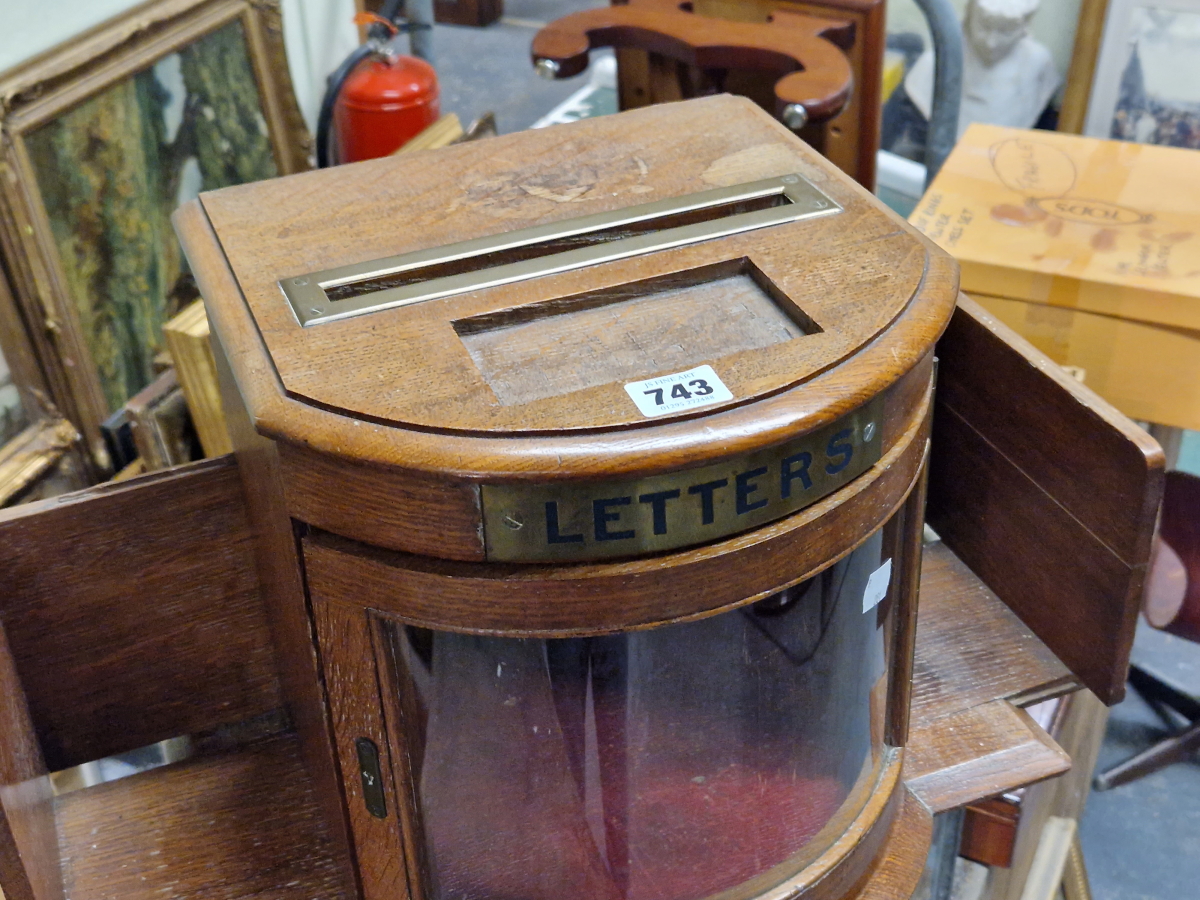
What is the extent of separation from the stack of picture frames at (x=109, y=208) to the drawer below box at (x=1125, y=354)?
3.54 feet

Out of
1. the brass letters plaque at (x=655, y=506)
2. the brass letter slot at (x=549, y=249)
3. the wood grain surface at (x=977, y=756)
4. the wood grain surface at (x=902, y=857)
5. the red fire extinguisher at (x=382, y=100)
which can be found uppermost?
the brass letter slot at (x=549, y=249)

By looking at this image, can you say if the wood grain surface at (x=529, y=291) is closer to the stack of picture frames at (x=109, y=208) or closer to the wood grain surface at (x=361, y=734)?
the wood grain surface at (x=361, y=734)

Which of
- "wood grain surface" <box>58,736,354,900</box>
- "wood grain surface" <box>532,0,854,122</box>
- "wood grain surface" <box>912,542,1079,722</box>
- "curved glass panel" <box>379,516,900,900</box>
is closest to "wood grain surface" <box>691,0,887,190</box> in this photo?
"wood grain surface" <box>532,0,854,122</box>

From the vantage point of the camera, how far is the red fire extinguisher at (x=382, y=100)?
82.9 inches

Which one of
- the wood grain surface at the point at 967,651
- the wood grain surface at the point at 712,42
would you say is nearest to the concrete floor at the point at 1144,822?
the wood grain surface at the point at 967,651

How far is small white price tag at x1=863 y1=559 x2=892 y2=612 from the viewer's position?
0.82 meters

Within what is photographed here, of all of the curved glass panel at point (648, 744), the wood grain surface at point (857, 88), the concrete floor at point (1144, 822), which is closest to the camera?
the curved glass panel at point (648, 744)

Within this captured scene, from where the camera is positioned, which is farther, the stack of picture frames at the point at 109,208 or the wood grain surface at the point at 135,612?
the stack of picture frames at the point at 109,208

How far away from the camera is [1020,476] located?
102 centimetres

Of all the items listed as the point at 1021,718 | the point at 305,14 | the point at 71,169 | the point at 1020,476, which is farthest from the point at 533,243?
the point at 305,14

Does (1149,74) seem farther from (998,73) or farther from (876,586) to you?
(876,586)

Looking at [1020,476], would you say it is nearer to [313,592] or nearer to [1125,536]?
[1125,536]

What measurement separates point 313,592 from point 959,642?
64cm

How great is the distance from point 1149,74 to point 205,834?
3.01 metres
